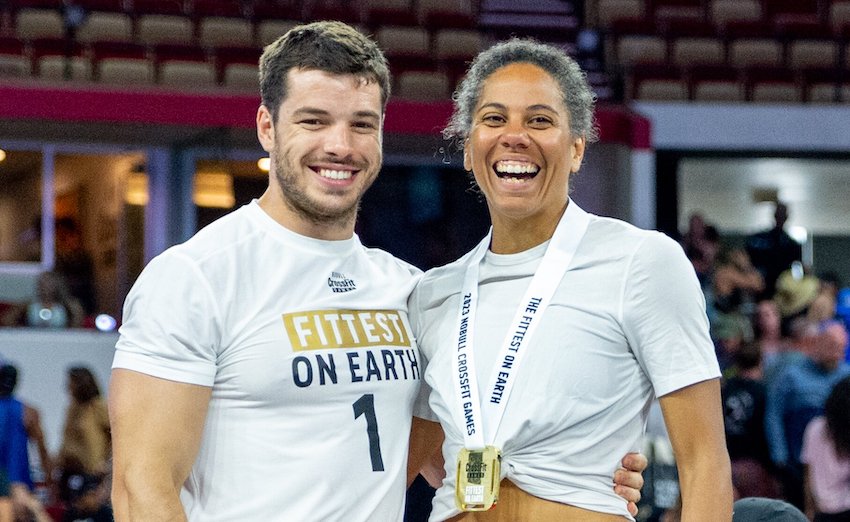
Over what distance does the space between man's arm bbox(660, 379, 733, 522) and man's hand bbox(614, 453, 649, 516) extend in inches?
3.8

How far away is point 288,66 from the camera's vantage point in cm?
257

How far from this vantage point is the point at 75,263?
10344 millimetres

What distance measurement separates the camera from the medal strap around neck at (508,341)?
2.48 metres

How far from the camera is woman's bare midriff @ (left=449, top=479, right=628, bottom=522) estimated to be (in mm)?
2441

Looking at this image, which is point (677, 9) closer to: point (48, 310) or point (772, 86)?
point (772, 86)

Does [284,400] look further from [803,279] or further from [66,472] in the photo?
[803,279]

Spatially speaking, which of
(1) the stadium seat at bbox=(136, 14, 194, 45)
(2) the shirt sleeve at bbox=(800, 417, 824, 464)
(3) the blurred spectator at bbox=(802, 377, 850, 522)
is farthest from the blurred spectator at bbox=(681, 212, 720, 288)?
(1) the stadium seat at bbox=(136, 14, 194, 45)

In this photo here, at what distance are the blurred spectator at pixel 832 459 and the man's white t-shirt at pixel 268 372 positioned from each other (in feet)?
12.7

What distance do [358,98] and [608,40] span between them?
35.0 feet

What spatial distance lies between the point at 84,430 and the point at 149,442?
584cm

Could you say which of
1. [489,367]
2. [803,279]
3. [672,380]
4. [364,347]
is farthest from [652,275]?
[803,279]

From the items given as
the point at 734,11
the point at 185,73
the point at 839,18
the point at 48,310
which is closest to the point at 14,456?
the point at 48,310

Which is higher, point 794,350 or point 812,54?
point 812,54

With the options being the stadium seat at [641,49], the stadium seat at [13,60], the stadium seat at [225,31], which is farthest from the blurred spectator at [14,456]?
the stadium seat at [641,49]
